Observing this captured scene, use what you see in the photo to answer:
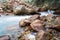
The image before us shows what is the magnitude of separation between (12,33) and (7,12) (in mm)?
4565

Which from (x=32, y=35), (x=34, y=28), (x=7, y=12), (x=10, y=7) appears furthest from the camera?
(x=10, y=7)

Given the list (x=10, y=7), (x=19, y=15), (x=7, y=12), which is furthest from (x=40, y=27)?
(x=10, y=7)

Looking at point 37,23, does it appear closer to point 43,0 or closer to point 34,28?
point 34,28

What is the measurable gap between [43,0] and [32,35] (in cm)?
166

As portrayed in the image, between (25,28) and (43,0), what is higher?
(43,0)

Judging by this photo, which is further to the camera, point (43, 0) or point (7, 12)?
point (7, 12)

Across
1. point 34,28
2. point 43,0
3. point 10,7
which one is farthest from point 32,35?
point 10,7

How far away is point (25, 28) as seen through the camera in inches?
278

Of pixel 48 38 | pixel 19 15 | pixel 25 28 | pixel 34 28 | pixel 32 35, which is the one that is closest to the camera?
pixel 48 38

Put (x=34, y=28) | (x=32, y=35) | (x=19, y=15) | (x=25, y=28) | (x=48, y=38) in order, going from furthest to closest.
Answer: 1. (x=19, y=15)
2. (x=25, y=28)
3. (x=34, y=28)
4. (x=32, y=35)
5. (x=48, y=38)

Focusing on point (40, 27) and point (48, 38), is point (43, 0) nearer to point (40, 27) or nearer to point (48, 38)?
point (40, 27)

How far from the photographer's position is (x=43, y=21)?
288 inches

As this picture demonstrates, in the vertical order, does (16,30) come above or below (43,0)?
below

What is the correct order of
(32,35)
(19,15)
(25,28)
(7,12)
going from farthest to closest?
(7,12)
(19,15)
(25,28)
(32,35)
